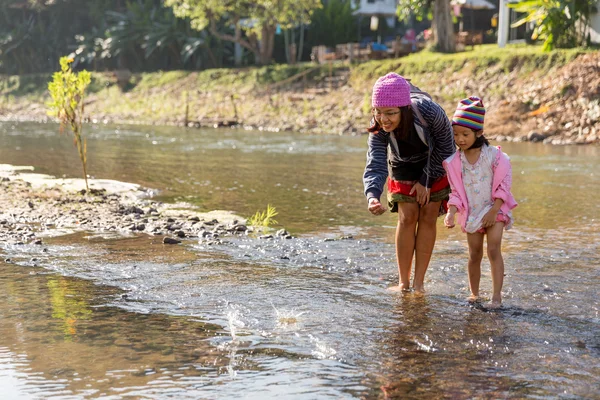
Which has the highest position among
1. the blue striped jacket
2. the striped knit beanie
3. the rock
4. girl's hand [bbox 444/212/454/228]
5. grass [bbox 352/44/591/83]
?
grass [bbox 352/44/591/83]

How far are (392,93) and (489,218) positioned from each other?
40.0 inches

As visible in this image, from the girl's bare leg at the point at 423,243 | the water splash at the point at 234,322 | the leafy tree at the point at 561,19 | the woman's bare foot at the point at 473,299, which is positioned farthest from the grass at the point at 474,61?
the water splash at the point at 234,322

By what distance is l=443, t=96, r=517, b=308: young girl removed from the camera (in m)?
5.75

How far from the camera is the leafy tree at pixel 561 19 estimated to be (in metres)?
28.1

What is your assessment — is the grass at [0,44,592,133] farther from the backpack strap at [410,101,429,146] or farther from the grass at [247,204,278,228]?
the backpack strap at [410,101,429,146]

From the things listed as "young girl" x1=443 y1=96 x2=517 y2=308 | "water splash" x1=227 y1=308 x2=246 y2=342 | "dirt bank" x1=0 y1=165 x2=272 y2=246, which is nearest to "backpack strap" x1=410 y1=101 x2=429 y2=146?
"young girl" x1=443 y1=96 x2=517 y2=308

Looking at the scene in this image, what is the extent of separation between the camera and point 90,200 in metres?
11.2

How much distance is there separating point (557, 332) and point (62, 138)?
71.6ft

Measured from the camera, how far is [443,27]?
3425 cm

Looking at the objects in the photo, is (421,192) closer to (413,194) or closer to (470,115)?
(413,194)

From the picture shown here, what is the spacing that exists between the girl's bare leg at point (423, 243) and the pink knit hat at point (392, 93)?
90 cm

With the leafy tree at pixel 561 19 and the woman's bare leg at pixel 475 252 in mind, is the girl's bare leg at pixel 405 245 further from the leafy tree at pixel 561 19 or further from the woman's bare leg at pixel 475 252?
the leafy tree at pixel 561 19

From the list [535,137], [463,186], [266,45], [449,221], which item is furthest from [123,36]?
[449,221]

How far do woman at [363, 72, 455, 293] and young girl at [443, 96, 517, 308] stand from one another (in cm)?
22
